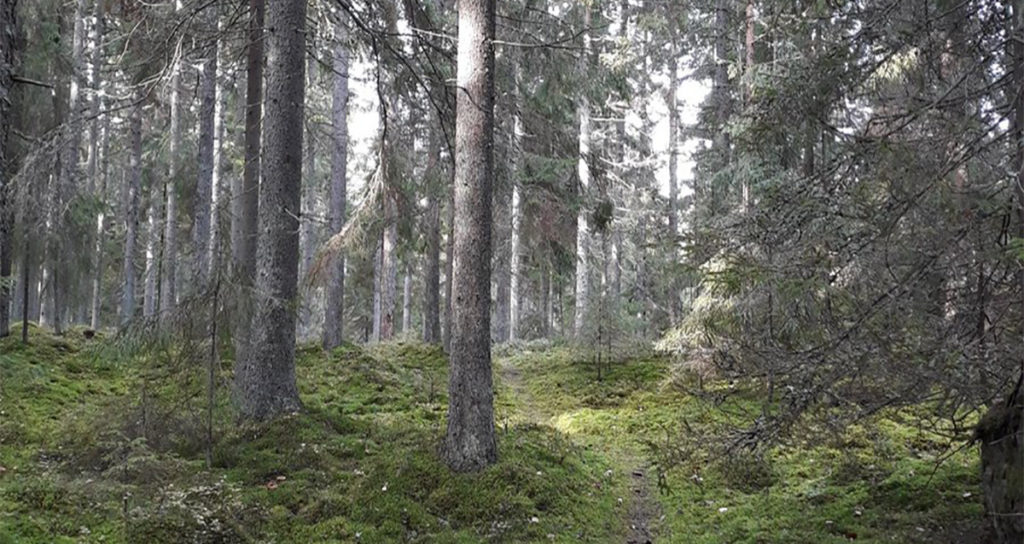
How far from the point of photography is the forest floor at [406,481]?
5.25 m

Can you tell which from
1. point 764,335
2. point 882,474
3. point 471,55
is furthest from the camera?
point 471,55

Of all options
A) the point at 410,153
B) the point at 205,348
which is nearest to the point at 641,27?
the point at 410,153

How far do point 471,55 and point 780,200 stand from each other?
357 cm

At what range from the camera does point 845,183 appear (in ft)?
16.9

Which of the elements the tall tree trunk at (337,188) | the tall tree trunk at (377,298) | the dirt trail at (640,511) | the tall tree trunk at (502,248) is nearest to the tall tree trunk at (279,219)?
the tall tree trunk at (502,248)

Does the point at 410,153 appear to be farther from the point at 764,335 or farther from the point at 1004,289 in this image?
the point at 1004,289

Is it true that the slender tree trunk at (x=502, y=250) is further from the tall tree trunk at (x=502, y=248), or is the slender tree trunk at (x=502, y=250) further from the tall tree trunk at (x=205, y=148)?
the tall tree trunk at (x=205, y=148)

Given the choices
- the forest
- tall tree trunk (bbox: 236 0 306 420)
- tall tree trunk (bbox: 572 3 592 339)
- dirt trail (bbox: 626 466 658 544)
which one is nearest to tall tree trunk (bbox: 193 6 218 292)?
the forest

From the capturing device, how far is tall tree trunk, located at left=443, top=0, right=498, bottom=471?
667 centimetres

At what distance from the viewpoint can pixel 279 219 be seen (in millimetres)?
8023

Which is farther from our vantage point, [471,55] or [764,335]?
[471,55]

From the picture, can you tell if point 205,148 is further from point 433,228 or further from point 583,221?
point 583,221

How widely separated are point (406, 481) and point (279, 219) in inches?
145

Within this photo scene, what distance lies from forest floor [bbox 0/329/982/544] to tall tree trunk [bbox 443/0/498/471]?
36cm
